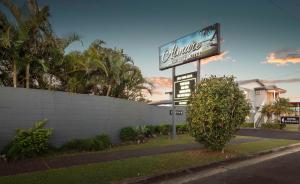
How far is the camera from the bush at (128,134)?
50.3 feet

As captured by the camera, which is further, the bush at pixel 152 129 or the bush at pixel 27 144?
the bush at pixel 152 129

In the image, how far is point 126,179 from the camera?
719 centimetres

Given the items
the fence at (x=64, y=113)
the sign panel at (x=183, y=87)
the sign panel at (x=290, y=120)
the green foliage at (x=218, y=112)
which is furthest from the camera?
the sign panel at (x=290, y=120)

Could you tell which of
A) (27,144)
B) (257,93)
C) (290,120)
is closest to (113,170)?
(27,144)

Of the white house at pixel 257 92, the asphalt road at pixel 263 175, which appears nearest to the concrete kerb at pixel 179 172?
the asphalt road at pixel 263 175

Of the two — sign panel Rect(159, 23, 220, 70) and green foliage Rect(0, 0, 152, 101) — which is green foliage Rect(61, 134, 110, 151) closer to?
green foliage Rect(0, 0, 152, 101)

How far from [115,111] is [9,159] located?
6.60 meters

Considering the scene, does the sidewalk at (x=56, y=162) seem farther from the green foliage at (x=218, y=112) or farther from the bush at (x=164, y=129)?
the bush at (x=164, y=129)

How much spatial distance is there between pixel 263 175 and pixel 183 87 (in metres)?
10.00

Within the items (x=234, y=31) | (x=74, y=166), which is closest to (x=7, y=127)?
(x=74, y=166)

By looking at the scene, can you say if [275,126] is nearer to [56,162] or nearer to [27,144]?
[56,162]

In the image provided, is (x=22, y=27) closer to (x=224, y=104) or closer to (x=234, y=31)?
(x=224, y=104)

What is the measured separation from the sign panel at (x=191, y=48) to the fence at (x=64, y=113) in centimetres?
443

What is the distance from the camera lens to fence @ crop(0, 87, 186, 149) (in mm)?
10383
